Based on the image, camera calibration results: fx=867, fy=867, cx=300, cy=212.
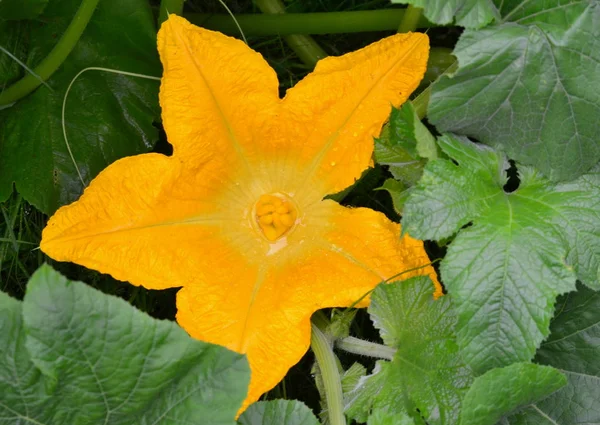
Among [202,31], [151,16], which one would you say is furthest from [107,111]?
[202,31]

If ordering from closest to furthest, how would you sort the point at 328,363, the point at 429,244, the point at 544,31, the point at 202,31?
the point at 544,31, the point at 202,31, the point at 328,363, the point at 429,244

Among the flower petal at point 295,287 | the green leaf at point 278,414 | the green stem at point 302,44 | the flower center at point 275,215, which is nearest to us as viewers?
the green leaf at point 278,414

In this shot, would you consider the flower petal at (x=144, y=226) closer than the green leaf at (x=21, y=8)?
Yes

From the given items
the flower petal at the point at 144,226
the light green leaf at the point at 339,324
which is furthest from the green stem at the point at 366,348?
the flower petal at the point at 144,226

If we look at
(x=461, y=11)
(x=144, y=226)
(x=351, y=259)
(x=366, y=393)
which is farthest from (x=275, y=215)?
(x=461, y=11)

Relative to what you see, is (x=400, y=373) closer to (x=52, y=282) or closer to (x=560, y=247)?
(x=560, y=247)

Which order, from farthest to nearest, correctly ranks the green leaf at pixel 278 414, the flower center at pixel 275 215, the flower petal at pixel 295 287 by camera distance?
the flower center at pixel 275 215 → the flower petal at pixel 295 287 → the green leaf at pixel 278 414

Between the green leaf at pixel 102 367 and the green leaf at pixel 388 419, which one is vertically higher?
the green leaf at pixel 102 367

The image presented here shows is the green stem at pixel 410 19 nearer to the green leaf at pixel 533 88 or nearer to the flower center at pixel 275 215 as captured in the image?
the green leaf at pixel 533 88
